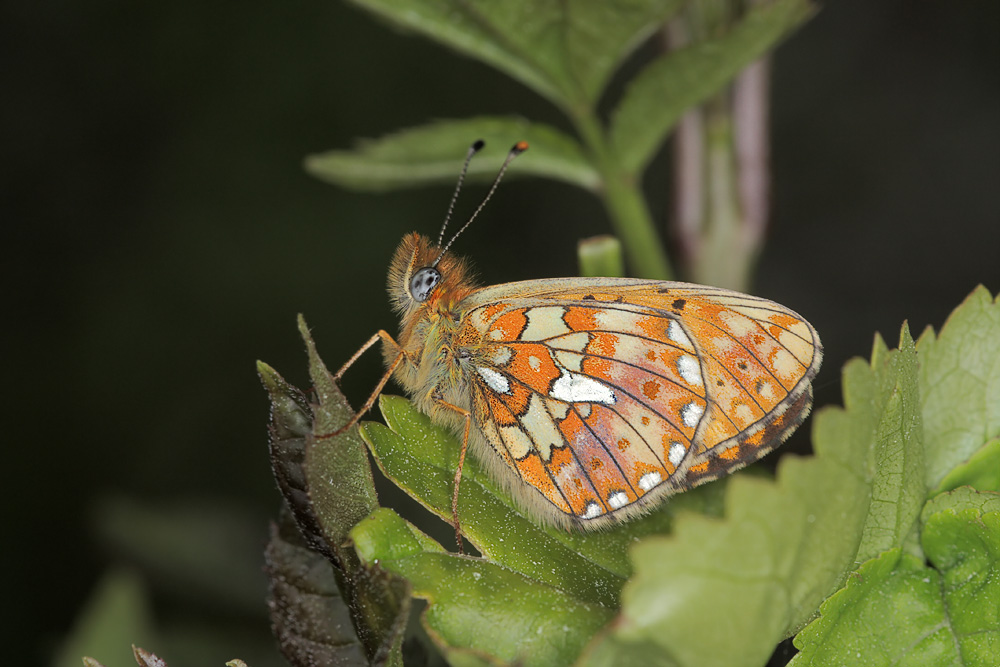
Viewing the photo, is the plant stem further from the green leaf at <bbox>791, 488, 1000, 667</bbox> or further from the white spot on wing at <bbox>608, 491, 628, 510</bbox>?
the green leaf at <bbox>791, 488, 1000, 667</bbox>

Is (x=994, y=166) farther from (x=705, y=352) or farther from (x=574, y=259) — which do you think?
(x=705, y=352)

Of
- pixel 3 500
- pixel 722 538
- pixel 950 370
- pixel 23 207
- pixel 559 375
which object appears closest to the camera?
pixel 722 538

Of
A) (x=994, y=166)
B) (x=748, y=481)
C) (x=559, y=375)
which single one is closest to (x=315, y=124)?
(x=559, y=375)

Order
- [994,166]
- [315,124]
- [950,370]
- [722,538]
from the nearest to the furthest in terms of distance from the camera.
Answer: [722,538]
[950,370]
[315,124]
[994,166]

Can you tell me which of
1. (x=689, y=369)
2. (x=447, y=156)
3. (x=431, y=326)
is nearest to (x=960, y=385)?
(x=689, y=369)

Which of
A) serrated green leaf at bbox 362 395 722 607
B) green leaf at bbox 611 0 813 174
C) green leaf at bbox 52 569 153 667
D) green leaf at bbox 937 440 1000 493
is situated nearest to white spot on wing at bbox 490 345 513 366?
serrated green leaf at bbox 362 395 722 607

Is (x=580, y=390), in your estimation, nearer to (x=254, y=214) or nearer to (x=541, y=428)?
(x=541, y=428)
